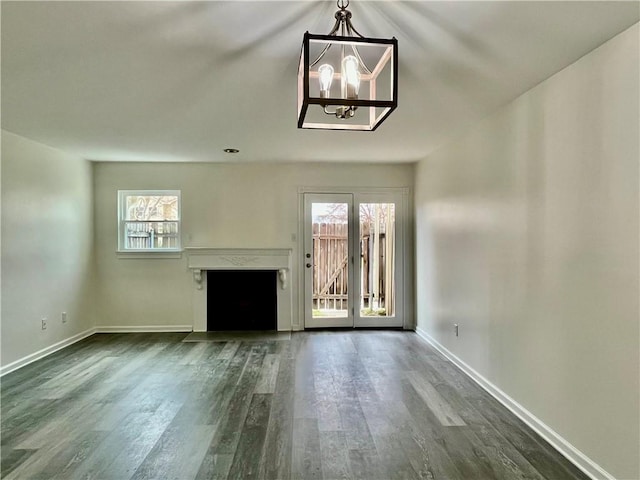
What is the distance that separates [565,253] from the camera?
2.34 meters

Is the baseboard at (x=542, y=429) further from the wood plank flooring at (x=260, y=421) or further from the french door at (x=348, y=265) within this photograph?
the french door at (x=348, y=265)

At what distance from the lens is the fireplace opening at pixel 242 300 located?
17.8ft

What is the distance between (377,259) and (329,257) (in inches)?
27.4

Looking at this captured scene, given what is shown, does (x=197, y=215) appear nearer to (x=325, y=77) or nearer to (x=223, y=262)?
(x=223, y=262)

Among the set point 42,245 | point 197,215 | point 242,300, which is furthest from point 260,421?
point 197,215

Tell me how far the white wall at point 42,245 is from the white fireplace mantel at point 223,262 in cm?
138

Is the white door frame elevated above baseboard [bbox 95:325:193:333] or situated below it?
above

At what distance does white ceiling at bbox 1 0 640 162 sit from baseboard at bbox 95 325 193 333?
2738 millimetres

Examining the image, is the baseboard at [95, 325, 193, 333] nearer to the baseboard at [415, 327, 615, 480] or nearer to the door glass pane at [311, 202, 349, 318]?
the door glass pane at [311, 202, 349, 318]

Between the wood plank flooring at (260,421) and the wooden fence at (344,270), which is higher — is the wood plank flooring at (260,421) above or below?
below

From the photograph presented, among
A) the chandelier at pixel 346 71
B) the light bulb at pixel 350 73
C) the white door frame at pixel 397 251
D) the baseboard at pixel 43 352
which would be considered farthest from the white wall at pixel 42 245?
A: the light bulb at pixel 350 73

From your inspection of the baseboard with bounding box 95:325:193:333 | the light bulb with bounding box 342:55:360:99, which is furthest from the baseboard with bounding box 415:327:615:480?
the baseboard with bounding box 95:325:193:333

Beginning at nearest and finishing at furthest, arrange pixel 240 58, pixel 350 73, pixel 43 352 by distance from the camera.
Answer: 1. pixel 350 73
2. pixel 240 58
3. pixel 43 352

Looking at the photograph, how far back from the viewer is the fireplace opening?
5.41 m
